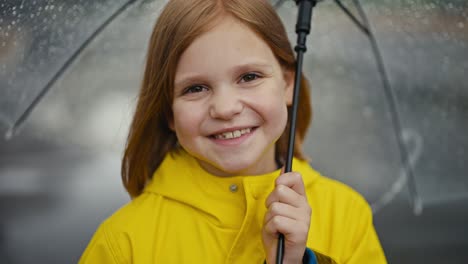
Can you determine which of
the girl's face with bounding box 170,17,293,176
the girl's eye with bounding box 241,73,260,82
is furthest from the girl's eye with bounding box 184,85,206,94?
the girl's eye with bounding box 241,73,260,82

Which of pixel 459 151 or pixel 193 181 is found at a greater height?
pixel 193 181

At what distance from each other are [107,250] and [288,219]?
0.56m

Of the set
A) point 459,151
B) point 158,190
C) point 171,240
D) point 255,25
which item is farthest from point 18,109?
point 459,151

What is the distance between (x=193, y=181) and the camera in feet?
6.97

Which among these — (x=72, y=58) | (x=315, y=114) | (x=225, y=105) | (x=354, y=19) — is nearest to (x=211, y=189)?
(x=225, y=105)

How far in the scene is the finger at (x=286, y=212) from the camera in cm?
181

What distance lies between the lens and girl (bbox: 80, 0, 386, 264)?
1.91 meters

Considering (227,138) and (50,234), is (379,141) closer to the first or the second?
(227,138)

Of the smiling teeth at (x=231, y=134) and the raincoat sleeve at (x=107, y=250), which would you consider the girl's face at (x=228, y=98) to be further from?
the raincoat sleeve at (x=107, y=250)

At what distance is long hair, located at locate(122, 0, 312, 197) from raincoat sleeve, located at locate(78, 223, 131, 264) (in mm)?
307

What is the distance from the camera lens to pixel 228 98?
1907mm

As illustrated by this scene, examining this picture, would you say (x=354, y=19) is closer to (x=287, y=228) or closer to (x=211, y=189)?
(x=211, y=189)

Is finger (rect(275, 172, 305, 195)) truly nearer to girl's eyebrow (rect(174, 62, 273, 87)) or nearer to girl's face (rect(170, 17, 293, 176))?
girl's face (rect(170, 17, 293, 176))

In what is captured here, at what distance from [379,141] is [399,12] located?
0.86 meters
